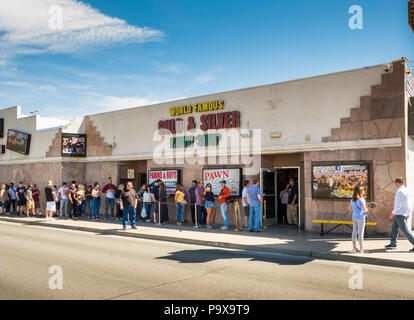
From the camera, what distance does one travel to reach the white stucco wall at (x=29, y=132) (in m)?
21.6

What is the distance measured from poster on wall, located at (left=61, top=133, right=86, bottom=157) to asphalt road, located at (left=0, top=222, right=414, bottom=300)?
34.5 ft

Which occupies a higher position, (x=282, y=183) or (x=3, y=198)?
(x=282, y=183)

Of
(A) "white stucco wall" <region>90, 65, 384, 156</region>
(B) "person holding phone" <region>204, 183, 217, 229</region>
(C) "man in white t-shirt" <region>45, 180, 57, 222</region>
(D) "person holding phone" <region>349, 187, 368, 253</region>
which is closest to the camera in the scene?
(D) "person holding phone" <region>349, 187, 368, 253</region>

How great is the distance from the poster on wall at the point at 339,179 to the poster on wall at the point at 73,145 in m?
13.9

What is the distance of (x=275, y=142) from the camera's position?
13.9 meters

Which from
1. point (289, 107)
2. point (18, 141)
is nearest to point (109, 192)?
point (18, 141)

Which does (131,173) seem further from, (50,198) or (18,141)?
(18,141)

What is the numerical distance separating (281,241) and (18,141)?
20.0 m

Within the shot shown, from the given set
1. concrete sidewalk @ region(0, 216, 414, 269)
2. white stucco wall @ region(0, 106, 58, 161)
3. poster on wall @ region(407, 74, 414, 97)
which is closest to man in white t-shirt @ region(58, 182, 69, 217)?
concrete sidewalk @ region(0, 216, 414, 269)

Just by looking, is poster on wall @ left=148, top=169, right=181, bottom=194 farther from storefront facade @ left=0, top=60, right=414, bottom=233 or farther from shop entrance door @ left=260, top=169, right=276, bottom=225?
shop entrance door @ left=260, top=169, right=276, bottom=225

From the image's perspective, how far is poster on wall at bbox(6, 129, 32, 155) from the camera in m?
22.9

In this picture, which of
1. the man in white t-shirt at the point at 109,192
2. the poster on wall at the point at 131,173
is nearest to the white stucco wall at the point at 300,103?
the poster on wall at the point at 131,173

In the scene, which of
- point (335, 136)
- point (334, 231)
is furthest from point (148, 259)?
point (335, 136)

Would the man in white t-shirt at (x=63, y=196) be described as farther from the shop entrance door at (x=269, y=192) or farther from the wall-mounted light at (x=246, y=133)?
the shop entrance door at (x=269, y=192)
